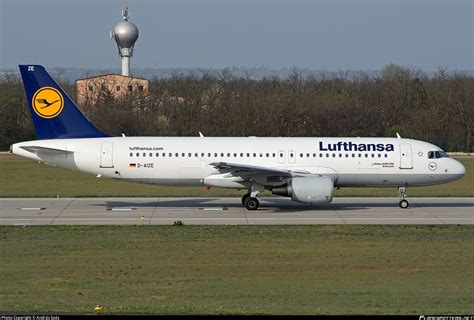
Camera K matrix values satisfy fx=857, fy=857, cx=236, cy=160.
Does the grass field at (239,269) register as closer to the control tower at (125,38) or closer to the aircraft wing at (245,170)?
the aircraft wing at (245,170)

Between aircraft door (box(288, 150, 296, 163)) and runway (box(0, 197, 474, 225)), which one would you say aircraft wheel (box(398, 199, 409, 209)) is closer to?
runway (box(0, 197, 474, 225))

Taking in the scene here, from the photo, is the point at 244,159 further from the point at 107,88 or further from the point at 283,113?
the point at 107,88

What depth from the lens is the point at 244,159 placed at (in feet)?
110

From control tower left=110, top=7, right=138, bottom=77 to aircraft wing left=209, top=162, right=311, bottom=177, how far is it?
9794 centimetres

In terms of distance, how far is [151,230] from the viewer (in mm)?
27734

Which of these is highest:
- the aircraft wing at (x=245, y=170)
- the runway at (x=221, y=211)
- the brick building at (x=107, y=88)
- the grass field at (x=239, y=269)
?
the brick building at (x=107, y=88)

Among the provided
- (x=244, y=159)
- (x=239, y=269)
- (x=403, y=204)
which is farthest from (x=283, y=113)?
(x=239, y=269)

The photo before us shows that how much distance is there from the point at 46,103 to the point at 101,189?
1004 centimetres

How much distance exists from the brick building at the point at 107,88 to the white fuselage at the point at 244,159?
179 feet

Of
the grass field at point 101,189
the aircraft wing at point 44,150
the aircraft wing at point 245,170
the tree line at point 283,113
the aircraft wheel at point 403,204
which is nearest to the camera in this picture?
the aircraft wing at point 245,170

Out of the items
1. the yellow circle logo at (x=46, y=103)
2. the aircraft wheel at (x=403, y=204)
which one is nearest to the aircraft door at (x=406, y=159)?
the aircraft wheel at (x=403, y=204)

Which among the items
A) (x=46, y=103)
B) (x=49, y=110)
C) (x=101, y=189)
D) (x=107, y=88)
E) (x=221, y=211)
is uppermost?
(x=107, y=88)

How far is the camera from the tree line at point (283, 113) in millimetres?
73688

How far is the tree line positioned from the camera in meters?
73.7
